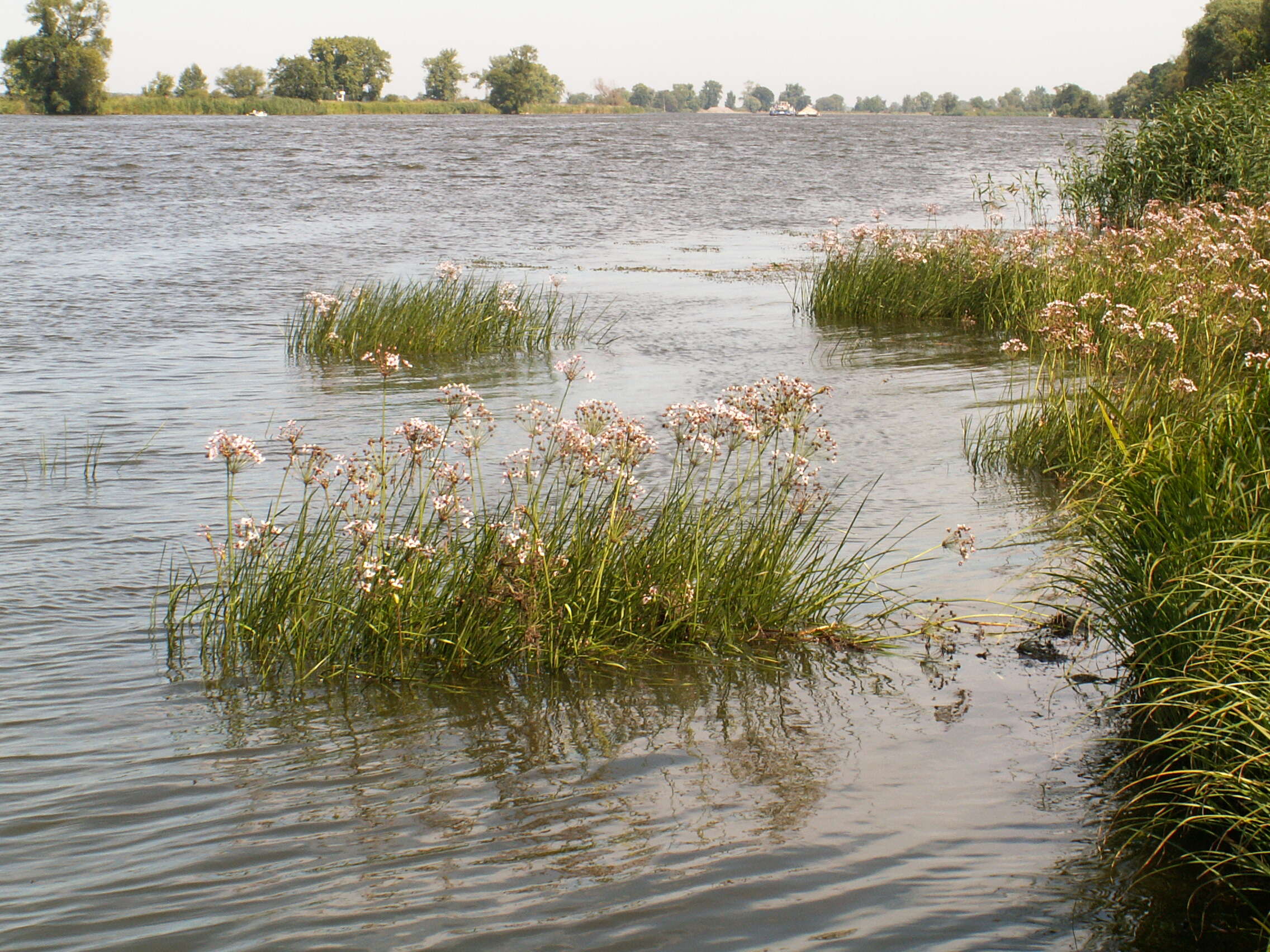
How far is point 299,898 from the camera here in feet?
11.9

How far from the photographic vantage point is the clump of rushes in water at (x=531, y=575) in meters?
5.28

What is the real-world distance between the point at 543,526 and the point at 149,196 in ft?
114

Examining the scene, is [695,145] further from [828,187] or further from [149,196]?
[149,196]

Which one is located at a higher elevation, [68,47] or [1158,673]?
[68,47]

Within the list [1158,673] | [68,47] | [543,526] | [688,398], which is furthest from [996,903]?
[68,47]

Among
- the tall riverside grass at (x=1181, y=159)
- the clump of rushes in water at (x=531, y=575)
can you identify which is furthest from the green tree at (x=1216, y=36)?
the clump of rushes in water at (x=531, y=575)

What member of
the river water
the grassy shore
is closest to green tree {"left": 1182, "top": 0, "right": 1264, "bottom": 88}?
the river water

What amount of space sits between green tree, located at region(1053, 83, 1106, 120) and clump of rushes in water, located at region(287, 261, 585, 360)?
6592 inches

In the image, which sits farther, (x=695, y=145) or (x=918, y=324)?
(x=695, y=145)

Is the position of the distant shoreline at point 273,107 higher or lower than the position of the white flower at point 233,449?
higher

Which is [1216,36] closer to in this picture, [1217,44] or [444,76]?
[1217,44]

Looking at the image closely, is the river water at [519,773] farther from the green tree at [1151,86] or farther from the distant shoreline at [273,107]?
the distant shoreline at [273,107]

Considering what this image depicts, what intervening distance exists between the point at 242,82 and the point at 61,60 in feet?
177

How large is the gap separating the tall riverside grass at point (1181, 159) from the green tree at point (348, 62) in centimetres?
14826
